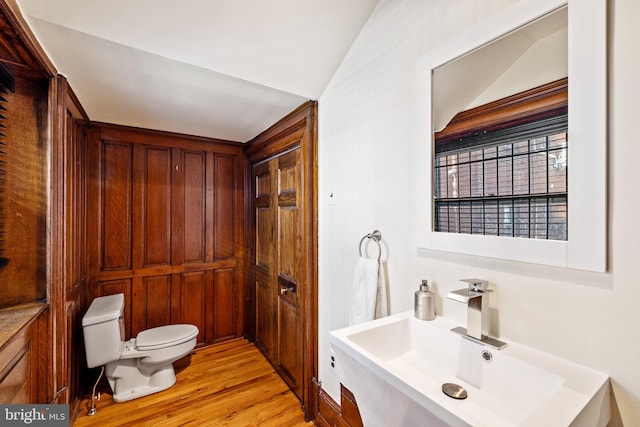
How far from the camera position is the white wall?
0.68 metres

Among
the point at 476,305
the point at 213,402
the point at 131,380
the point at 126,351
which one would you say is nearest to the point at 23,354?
the point at 126,351

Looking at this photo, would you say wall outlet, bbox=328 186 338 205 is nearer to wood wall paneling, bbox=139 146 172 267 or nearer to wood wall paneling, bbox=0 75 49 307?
wood wall paneling, bbox=0 75 49 307

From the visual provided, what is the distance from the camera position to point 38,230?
1.48m

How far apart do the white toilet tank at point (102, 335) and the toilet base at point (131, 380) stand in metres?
0.15

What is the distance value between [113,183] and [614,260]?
121 inches

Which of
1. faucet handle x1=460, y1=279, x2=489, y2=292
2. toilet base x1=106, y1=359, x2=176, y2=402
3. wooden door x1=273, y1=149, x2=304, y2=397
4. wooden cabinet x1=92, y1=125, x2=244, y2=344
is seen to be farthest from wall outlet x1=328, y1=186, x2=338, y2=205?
toilet base x1=106, y1=359, x2=176, y2=402

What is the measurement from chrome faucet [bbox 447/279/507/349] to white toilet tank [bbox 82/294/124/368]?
7.30 feet

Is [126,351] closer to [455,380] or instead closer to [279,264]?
[279,264]

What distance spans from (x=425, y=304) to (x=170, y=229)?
8.05 feet

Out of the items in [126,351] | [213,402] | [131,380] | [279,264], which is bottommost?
[213,402]

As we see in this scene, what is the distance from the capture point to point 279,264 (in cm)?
237

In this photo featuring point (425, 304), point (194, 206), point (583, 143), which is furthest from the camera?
point (194, 206)

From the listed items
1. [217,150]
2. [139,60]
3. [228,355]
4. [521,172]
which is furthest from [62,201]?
[521,172]

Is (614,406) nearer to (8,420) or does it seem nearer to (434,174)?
(434,174)
